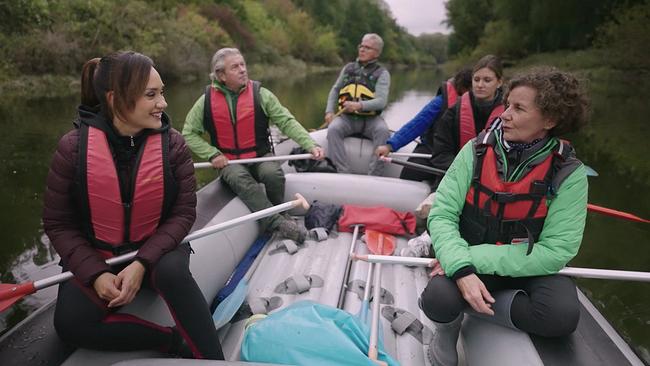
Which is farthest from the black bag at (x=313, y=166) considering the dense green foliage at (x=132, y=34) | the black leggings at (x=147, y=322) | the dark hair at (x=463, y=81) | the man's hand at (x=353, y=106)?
the dense green foliage at (x=132, y=34)

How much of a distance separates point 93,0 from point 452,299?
15.4 metres

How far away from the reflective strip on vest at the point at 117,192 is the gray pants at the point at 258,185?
1.01 m

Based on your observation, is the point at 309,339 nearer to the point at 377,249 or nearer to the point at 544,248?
the point at 544,248

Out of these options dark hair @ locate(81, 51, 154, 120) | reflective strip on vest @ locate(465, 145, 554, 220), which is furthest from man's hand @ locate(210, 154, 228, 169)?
reflective strip on vest @ locate(465, 145, 554, 220)

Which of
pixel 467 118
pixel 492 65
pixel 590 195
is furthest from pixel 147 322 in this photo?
pixel 590 195

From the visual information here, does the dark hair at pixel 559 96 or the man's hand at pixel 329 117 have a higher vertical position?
the dark hair at pixel 559 96

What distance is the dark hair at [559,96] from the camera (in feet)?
4.45

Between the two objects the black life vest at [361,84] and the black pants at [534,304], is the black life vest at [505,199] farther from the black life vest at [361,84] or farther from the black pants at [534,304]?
the black life vest at [361,84]

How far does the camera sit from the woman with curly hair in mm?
1347

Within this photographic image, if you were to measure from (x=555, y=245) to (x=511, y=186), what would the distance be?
22 cm

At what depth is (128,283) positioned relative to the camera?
4.26 feet

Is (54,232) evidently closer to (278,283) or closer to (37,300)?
(278,283)

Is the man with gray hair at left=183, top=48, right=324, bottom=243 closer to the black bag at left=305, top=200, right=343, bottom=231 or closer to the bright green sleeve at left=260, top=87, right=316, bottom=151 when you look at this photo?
the bright green sleeve at left=260, top=87, right=316, bottom=151

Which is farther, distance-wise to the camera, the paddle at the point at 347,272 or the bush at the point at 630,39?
the bush at the point at 630,39
